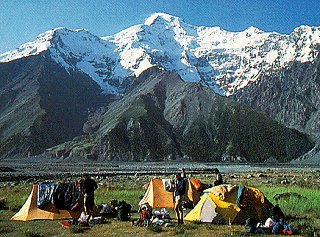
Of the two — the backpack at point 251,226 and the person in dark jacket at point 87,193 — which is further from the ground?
the person in dark jacket at point 87,193

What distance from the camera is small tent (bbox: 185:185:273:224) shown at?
2164 centimetres

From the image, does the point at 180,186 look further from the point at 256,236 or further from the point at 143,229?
the point at 256,236

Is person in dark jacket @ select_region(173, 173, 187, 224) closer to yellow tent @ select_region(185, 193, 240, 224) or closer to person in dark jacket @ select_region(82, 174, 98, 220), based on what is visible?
yellow tent @ select_region(185, 193, 240, 224)

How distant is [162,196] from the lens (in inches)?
1141

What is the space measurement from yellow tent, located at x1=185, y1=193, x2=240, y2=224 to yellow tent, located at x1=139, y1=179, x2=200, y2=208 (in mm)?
5808

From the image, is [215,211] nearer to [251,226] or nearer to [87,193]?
[251,226]

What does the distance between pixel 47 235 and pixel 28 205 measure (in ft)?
21.0

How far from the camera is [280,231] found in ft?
61.2

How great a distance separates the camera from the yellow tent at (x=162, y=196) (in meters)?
28.6

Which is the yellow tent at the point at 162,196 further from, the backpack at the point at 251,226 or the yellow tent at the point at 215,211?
the backpack at the point at 251,226

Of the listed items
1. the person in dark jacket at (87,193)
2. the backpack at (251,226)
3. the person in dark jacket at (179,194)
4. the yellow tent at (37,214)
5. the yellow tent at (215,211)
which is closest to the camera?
the backpack at (251,226)

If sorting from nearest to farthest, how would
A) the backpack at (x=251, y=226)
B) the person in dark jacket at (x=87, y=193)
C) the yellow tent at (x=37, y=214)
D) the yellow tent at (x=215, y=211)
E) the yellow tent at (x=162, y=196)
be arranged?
1. the backpack at (x=251, y=226)
2. the yellow tent at (x=215, y=211)
3. the person in dark jacket at (x=87, y=193)
4. the yellow tent at (x=37, y=214)
5. the yellow tent at (x=162, y=196)

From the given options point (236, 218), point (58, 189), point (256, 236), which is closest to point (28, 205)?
point (58, 189)

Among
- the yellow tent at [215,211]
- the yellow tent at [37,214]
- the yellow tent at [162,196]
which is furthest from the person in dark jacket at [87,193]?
the yellow tent at [162,196]
